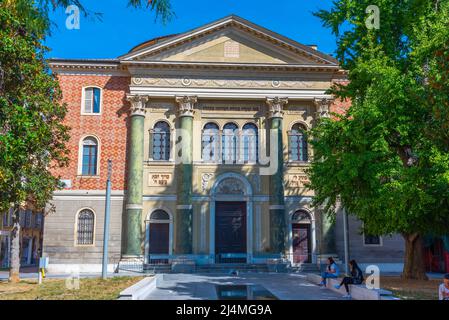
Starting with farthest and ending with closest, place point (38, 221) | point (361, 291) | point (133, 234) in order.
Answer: point (38, 221) → point (133, 234) → point (361, 291)

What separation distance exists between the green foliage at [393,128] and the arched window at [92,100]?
1533 cm

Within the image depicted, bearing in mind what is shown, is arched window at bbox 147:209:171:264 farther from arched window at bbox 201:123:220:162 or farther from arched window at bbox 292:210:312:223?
arched window at bbox 292:210:312:223

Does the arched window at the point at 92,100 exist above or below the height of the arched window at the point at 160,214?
above

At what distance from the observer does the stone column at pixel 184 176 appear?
Answer: 27.5 m

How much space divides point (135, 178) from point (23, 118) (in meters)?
12.4

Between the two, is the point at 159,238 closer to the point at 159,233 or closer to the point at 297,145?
the point at 159,233

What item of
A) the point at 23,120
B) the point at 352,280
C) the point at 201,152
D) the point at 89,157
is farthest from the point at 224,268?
the point at 23,120

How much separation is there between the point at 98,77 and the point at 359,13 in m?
17.0

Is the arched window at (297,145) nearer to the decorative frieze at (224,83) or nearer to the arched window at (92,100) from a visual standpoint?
the decorative frieze at (224,83)

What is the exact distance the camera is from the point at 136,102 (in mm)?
28594

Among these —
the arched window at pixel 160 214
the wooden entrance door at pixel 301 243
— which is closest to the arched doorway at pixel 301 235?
the wooden entrance door at pixel 301 243

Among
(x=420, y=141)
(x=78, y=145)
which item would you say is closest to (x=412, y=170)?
(x=420, y=141)

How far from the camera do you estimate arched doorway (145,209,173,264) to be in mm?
27938

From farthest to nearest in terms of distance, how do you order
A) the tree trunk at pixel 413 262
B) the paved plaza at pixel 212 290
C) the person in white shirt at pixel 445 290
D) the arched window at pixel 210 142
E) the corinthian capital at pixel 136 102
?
1. the arched window at pixel 210 142
2. the corinthian capital at pixel 136 102
3. the tree trunk at pixel 413 262
4. the paved plaza at pixel 212 290
5. the person in white shirt at pixel 445 290
